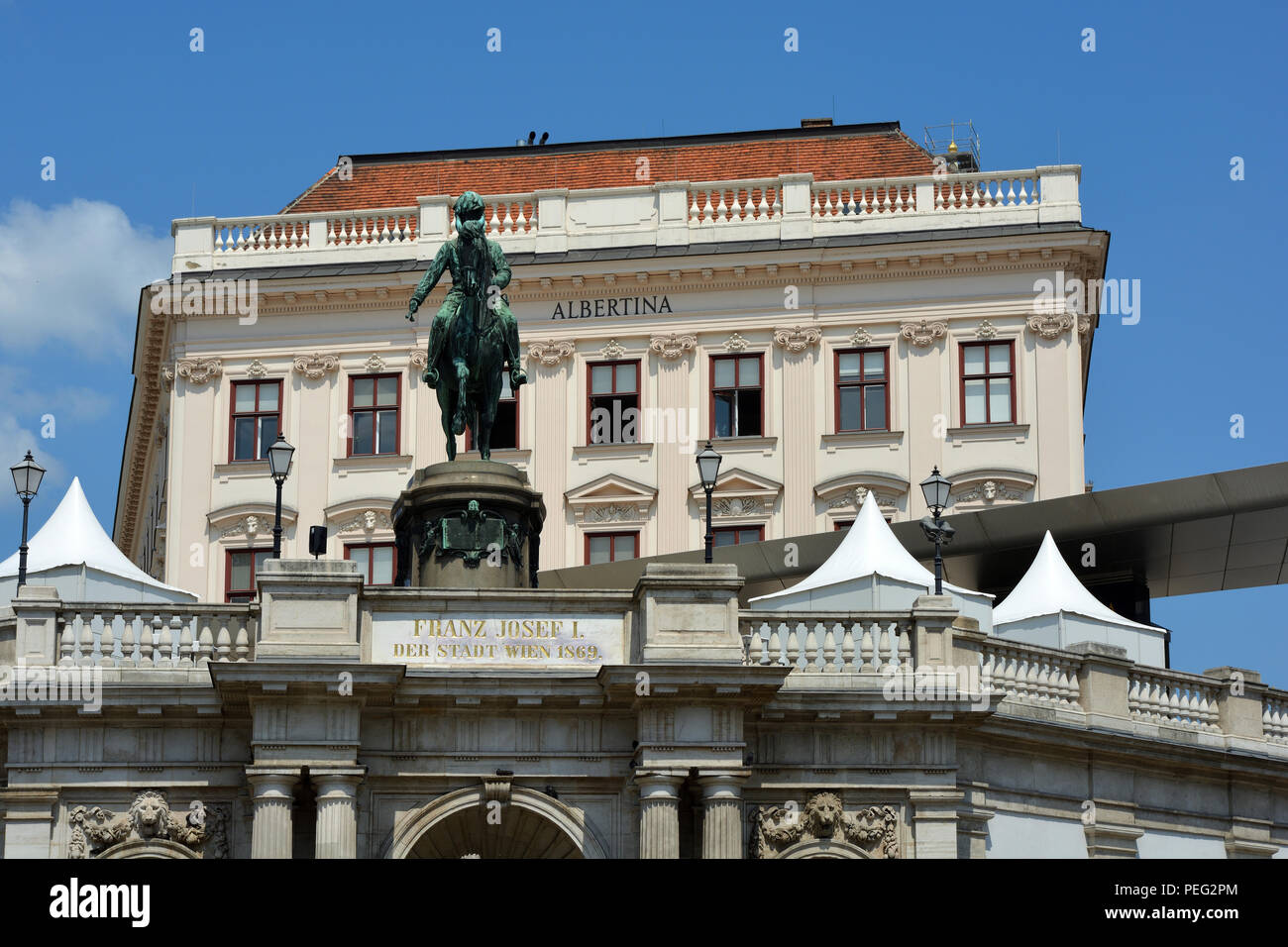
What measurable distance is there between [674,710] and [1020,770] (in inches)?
193

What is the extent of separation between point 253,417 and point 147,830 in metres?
32.3

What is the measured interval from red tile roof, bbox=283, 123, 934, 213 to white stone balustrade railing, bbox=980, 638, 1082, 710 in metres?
34.1

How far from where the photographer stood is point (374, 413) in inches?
2402

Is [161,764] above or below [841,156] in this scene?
below

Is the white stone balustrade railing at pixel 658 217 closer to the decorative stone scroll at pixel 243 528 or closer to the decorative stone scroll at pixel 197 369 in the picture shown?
the decorative stone scroll at pixel 197 369

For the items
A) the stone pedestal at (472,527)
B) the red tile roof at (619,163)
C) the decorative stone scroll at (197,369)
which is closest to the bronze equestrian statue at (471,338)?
the stone pedestal at (472,527)

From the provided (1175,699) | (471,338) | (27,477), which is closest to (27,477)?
(27,477)

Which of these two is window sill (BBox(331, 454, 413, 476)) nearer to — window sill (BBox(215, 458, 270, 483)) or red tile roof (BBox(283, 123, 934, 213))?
window sill (BBox(215, 458, 270, 483))

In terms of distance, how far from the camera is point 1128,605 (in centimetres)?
5094

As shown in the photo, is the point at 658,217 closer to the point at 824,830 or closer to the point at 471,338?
the point at 471,338

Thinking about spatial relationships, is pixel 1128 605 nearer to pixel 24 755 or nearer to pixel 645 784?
pixel 645 784

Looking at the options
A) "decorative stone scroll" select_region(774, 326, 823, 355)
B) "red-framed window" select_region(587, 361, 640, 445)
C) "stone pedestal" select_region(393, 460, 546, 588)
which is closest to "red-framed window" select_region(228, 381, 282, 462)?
"red-framed window" select_region(587, 361, 640, 445)

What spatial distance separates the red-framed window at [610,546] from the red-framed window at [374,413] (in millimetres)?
5357

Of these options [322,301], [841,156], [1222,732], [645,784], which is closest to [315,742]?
[645,784]
